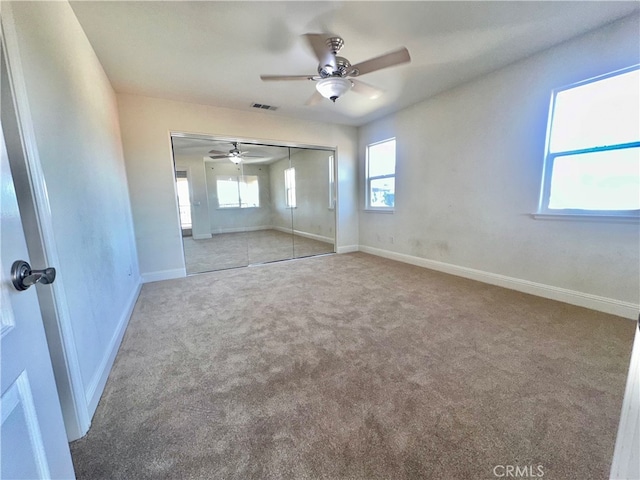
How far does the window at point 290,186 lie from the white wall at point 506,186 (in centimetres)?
236

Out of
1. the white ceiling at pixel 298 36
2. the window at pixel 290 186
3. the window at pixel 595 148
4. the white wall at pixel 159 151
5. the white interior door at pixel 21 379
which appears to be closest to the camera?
the white interior door at pixel 21 379

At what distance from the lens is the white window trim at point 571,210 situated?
215cm

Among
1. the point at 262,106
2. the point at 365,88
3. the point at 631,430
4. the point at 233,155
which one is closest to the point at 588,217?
the point at 365,88

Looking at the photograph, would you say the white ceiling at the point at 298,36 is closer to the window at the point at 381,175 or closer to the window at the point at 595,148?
the window at the point at 595,148

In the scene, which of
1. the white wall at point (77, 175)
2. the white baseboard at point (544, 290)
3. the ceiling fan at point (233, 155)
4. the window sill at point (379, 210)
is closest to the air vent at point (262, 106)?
the ceiling fan at point (233, 155)

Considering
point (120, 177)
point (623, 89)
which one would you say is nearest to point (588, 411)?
point (623, 89)

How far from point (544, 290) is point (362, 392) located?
2525 millimetres

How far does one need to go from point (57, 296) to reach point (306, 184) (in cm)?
496

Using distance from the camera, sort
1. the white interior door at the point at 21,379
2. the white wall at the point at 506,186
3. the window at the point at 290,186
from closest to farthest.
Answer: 1. the white interior door at the point at 21,379
2. the white wall at the point at 506,186
3. the window at the point at 290,186

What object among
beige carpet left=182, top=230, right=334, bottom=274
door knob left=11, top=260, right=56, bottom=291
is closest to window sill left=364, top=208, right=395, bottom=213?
beige carpet left=182, top=230, right=334, bottom=274

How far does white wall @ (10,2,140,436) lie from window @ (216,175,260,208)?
3.19 meters

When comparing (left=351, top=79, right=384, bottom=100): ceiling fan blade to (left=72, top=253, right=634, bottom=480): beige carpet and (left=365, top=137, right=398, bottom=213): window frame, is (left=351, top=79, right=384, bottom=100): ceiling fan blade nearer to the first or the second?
(left=365, top=137, right=398, bottom=213): window frame

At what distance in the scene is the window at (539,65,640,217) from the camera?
2137 millimetres

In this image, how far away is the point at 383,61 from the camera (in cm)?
208
